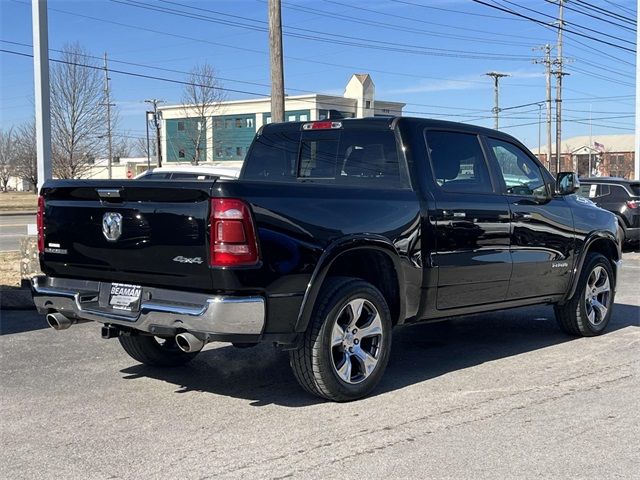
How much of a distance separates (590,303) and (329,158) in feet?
10.7

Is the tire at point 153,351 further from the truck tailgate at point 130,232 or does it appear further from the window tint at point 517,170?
the window tint at point 517,170

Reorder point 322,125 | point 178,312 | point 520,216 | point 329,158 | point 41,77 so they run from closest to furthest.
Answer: point 178,312
point 329,158
point 322,125
point 520,216
point 41,77

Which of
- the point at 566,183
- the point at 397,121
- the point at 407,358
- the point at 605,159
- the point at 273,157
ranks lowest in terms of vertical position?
the point at 407,358

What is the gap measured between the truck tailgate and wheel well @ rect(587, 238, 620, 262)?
468 centimetres

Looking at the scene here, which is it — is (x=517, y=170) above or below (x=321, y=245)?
above

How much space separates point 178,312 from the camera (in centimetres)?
465

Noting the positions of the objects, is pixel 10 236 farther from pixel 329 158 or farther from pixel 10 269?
pixel 329 158

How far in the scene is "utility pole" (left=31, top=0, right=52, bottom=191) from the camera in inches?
401

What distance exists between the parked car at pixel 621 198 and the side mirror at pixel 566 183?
34.4ft

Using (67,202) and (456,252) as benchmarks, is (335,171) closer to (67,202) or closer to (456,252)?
(456,252)

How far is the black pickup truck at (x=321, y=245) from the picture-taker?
4641 millimetres

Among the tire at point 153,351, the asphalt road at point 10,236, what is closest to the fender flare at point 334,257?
the tire at point 153,351

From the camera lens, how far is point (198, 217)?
4605mm

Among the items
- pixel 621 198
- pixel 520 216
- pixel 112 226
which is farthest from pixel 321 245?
pixel 621 198
